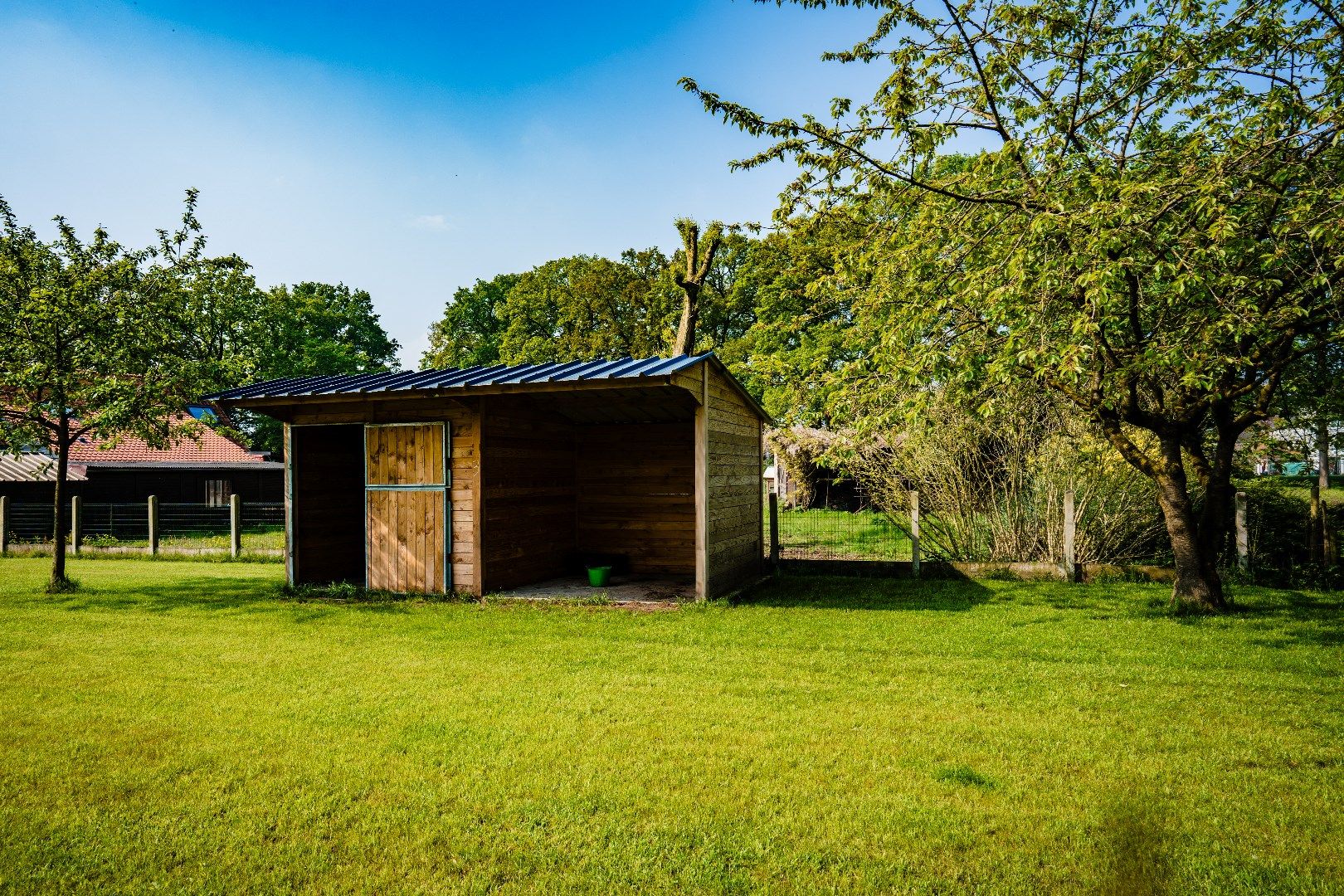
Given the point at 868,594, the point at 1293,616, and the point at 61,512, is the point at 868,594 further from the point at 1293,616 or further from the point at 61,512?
the point at 61,512

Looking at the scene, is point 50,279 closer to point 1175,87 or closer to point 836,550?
point 836,550

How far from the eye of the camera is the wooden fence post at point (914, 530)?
10.3m

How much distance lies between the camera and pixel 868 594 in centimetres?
912

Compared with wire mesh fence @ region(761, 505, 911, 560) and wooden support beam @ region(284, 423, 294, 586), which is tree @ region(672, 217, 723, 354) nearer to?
wire mesh fence @ region(761, 505, 911, 560)

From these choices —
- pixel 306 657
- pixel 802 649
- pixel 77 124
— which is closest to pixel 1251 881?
pixel 802 649

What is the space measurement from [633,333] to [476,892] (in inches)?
1011

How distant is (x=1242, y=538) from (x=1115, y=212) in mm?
7244

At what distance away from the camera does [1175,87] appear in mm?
6883

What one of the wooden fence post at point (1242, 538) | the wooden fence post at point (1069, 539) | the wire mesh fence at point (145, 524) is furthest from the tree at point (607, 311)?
the wooden fence post at point (1242, 538)

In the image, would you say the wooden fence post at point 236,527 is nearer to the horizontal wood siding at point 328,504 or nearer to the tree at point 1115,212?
the horizontal wood siding at point 328,504

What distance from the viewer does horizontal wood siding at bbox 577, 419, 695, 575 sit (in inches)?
436

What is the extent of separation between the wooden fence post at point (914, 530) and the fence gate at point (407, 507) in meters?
6.37

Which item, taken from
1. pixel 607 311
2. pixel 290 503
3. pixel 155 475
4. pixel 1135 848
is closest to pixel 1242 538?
pixel 1135 848

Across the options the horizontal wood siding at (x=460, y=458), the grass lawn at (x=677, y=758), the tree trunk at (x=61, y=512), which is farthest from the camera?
the tree trunk at (x=61, y=512)
